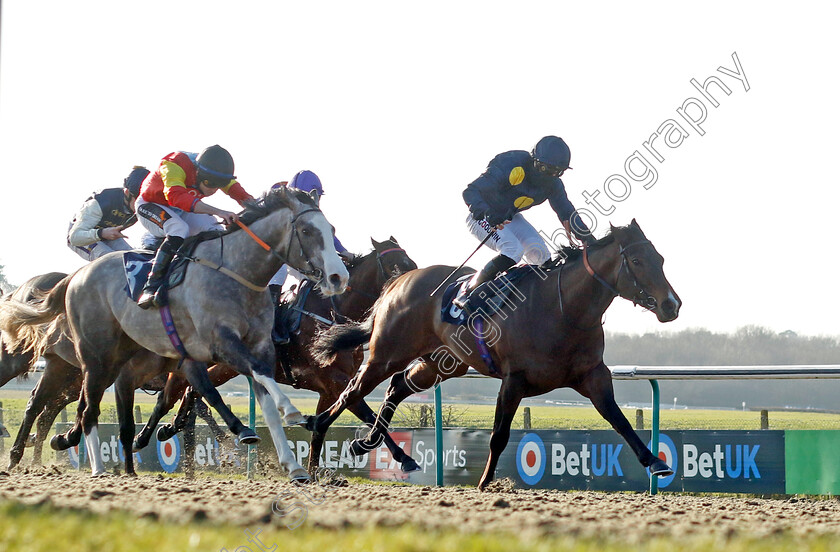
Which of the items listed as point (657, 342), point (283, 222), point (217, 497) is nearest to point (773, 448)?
point (283, 222)

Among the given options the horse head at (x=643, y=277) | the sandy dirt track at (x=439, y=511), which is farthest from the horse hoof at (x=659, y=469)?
the horse head at (x=643, y=277)

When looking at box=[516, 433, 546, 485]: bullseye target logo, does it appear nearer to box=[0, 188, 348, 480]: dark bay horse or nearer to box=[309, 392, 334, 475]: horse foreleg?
box=[309, 392, 334, 475]: horse foreleg

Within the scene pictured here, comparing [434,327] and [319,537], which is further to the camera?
[434,327]

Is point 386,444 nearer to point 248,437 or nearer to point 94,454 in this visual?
point 248,437

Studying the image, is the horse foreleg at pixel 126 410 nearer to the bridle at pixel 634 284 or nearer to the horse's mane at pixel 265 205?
the horse's mane at pixel 265 205

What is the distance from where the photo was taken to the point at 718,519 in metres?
4.27

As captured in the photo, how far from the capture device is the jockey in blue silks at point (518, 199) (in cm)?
689

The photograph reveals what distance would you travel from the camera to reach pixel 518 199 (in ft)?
23.0

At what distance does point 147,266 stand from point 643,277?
11.1 ft

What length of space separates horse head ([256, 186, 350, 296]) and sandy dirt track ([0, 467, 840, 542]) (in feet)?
4.20

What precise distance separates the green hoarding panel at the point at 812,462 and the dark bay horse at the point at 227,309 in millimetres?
3717

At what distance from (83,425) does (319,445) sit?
1757 mm

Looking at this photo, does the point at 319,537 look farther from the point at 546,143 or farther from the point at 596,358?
the point at 546,143

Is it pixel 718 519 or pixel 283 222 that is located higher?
pixel 283 222
